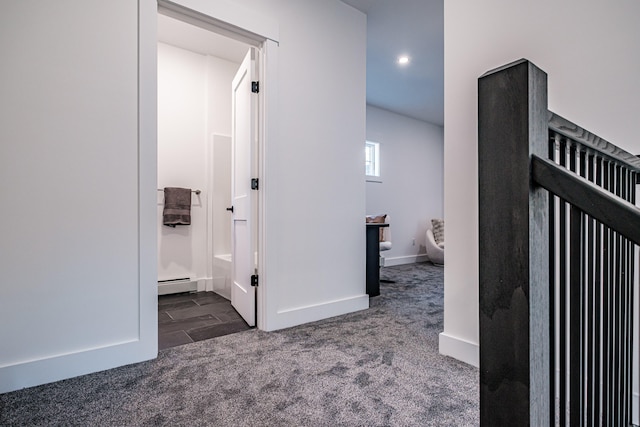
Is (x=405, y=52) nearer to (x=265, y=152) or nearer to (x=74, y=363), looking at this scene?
(x=265, y=152)

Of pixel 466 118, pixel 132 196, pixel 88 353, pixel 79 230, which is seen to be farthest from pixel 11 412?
pixel 466 118

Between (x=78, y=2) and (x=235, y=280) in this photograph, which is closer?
(x=78, y=2)

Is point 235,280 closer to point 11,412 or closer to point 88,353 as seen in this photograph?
point 88,353

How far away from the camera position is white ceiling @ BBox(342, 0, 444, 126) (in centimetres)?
294

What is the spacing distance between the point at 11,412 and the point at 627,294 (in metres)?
2.31

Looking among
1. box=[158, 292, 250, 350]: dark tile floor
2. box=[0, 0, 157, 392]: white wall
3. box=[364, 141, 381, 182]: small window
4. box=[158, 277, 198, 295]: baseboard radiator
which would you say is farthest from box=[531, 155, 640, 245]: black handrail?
box=[364, 141, 381, 182]: small window

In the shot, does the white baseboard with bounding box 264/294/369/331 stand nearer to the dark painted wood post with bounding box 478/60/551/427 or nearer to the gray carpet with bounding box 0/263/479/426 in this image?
the gray carpet with bounding box 0/263/479/426

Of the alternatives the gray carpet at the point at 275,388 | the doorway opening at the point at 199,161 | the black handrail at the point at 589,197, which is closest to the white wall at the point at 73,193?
the gray carpet at the point at 275,388

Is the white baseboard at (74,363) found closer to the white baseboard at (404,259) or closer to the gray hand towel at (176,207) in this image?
the gray hand towel at (176,207)

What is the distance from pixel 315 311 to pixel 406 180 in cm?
410

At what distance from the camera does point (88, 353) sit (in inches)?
67.9

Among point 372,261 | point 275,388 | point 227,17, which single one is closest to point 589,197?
point 275,388

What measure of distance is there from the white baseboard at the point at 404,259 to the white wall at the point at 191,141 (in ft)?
9.40

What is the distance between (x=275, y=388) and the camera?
1563 millimetres
